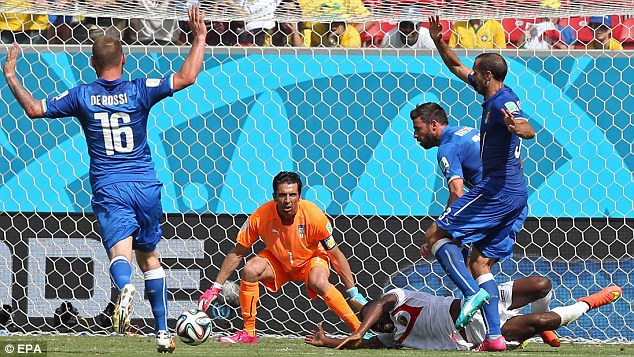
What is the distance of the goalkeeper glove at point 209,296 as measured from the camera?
26.7 ft

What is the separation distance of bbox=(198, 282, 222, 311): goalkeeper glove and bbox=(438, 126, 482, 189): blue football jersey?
6.38 feet

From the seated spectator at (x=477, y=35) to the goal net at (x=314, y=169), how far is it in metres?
0.49

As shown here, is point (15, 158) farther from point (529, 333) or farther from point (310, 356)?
point (529, 333)

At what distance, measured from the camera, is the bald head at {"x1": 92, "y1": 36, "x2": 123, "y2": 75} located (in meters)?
6.47

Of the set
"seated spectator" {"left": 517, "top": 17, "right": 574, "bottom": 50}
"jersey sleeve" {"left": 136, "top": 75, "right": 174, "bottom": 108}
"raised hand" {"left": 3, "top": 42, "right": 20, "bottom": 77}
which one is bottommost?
"jersey sleeve" {"left": 136, "top": 75, "right": 174, "bottom": 108}

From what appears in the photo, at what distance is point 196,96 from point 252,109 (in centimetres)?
47

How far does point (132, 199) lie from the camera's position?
6.45 metres

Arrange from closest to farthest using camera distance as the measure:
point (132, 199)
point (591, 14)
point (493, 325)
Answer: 1. point (132, 199)
2. point (493, 325)
3. point (591, 14)

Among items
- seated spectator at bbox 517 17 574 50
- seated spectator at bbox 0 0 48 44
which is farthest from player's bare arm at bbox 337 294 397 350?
seated spectator at bbox 0 0 48 44

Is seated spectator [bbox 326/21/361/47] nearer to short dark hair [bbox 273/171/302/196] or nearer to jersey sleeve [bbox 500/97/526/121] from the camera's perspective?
short dark hair [bbox 273/171/302/196]

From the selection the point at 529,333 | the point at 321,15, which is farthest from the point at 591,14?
the point at 529,333

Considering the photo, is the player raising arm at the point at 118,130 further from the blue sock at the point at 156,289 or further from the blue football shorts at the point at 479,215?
the blue football shorts at the point at 479,215

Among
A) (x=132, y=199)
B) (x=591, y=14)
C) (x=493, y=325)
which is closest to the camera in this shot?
(x=132, y=199)

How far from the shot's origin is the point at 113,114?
6492 millimetres
